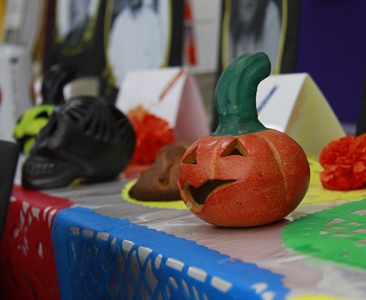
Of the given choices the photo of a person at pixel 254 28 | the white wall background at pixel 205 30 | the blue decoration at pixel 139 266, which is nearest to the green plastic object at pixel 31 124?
the photo of a person at pixel 254 28

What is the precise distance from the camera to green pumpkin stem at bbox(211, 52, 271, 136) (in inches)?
28.1

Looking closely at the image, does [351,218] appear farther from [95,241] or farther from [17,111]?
[17,111]

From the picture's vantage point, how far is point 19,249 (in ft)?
3.63

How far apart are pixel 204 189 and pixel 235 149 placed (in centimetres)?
6

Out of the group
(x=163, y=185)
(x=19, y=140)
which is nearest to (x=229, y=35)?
(x=19, y=140)

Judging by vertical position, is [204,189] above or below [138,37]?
below

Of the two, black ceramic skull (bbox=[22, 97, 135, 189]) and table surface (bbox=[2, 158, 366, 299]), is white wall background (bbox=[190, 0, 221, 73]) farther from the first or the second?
table surface (bbox=[2, 158, 366, 299])

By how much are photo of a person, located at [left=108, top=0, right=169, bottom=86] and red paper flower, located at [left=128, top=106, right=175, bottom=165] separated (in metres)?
0.42

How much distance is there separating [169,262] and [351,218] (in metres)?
0.22

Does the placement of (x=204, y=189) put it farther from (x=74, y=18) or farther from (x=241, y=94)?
(x=74, y=18)

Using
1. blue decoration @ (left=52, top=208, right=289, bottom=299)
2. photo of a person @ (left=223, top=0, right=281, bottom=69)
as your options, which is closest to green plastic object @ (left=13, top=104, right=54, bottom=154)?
photo of a person @ (left=223, top=0, right=281, bottom=69)

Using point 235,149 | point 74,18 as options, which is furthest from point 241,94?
point 74,18

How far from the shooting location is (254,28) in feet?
4.78

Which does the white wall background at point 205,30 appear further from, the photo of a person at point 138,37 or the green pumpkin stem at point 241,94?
the green pumpkin stem at point 241,94
